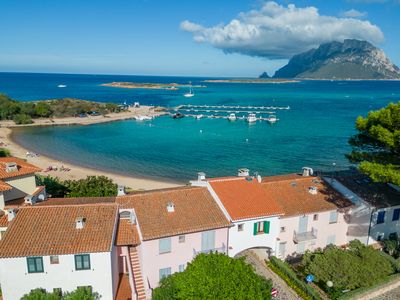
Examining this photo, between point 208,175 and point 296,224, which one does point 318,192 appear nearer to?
point 296,224

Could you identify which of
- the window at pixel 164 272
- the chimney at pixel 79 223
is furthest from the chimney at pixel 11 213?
the window at pixel 164 272

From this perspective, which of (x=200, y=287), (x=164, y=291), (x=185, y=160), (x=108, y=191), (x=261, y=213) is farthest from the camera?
(x=185, y=160)

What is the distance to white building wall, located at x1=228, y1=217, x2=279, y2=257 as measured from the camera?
1011 inches

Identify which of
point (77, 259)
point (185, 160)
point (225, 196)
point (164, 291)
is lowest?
point (185, 160)

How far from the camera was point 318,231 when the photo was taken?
29547 millimetres

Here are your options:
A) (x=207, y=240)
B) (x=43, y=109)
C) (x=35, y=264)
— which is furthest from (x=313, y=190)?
(x=43, y=109)

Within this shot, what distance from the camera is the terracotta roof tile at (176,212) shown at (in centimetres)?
2380

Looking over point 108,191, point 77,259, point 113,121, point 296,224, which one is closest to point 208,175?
point 108,191

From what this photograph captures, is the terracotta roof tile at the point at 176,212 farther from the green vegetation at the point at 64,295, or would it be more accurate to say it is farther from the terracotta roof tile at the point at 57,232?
the green vegetation at the point at 64,295

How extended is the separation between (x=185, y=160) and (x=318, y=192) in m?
38.3

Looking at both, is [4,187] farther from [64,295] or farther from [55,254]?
[64,295]

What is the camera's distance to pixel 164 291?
19703 mm

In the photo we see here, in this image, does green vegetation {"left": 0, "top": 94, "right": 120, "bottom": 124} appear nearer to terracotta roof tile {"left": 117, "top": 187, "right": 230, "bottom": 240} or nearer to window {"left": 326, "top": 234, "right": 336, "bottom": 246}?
terracotta roof tile {"left": 117, "top": 187, "right": 230, "bottom": 240}

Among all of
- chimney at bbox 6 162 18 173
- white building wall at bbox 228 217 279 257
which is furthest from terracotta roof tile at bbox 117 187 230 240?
chimney at bbox 6 162 18 173
